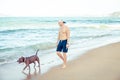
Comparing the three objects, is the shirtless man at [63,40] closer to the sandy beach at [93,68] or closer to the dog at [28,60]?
the sandy beach at [93,68]

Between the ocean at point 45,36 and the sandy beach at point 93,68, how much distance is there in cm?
6

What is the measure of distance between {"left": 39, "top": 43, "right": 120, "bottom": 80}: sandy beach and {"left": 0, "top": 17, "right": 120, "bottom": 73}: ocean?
0.06m

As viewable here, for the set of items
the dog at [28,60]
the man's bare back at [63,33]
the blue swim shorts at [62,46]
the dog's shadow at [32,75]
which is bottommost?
the dog's shadow at [32,75]


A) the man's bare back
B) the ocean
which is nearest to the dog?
the ocean

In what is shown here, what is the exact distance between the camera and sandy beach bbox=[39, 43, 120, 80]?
2260mm

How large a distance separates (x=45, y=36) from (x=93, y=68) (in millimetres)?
523

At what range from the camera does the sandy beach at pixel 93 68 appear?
89.0 inches
